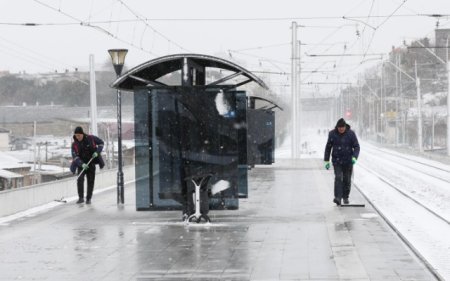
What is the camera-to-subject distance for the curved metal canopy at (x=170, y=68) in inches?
595

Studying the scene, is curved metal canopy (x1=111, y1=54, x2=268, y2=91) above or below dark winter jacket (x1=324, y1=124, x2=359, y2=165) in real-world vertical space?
above

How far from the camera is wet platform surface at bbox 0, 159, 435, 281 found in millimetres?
9398

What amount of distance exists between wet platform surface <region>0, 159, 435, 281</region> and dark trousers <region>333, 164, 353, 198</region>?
406 millimetres

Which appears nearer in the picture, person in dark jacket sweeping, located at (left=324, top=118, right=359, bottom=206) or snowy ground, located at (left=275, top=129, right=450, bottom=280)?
snowy ground, located at (left=275, top=129, right=450, bottom=280)

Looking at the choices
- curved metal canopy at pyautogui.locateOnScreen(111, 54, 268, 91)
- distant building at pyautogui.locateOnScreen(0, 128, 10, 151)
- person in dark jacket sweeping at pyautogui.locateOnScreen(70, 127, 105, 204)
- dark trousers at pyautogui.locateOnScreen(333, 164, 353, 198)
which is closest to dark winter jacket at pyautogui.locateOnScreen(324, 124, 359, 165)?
dark trousers at pyautogui.locateOnScreen(333, 164, 353, 198)

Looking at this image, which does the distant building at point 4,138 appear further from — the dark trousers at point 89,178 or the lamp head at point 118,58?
the lamp head at point 118,58

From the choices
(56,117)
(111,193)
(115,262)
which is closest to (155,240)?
(115,262)

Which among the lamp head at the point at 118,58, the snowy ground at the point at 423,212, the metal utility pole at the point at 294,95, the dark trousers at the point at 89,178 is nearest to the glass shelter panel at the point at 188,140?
the snowy ground at the point at 423,212

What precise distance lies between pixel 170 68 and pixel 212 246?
20.0ft

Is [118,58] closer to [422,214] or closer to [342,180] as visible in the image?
[342,180]

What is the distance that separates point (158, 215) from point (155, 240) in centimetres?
358

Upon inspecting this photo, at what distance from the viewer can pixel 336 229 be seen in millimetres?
13227

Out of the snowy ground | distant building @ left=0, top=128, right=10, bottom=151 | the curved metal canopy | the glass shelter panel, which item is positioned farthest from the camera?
distant building @ left=0, top=128, right=10, bottom=151

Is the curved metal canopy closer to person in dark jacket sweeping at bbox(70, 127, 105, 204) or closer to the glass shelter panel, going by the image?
the glass shelter panel
